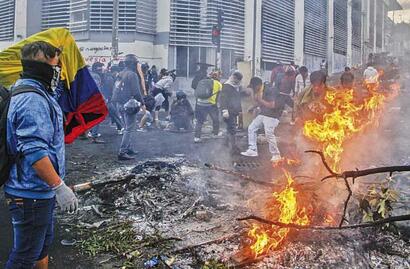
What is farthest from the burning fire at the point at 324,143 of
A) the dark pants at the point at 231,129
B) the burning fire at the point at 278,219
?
the dark pants at the point at 231,129

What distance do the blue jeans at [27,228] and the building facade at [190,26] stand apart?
15.4 m

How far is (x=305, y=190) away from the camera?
4.33m

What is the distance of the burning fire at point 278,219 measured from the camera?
147 inches

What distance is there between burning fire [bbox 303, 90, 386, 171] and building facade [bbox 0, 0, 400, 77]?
1106cm

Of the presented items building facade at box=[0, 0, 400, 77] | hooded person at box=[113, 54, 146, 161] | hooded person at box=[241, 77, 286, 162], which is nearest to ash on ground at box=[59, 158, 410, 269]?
hooded person at box=[113, 54, 146, 161]

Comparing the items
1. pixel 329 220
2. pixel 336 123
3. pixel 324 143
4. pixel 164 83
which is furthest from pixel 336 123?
pixel 164 83

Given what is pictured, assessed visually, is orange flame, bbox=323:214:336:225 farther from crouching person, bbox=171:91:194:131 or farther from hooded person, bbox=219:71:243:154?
crouching person, bbox=171:91:194:131

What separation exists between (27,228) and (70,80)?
4.86ft

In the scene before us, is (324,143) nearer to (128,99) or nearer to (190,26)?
(128,99)

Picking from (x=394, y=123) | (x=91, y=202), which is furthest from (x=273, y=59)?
(x=91, y=202)

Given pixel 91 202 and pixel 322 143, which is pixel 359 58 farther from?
pixel 91 202

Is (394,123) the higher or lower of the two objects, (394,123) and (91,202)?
the higher

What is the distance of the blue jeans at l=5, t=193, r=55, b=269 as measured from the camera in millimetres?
2568

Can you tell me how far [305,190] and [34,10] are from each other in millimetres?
21248
